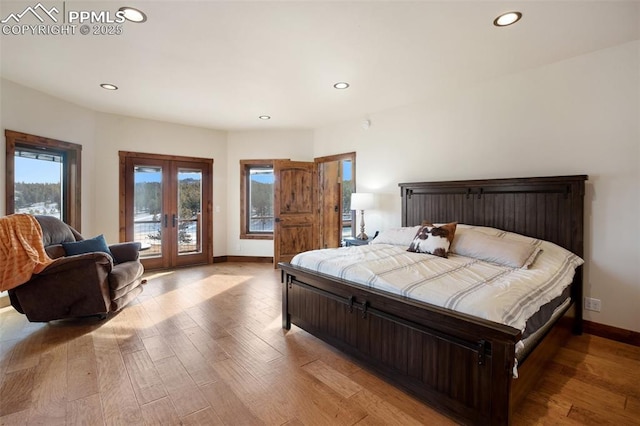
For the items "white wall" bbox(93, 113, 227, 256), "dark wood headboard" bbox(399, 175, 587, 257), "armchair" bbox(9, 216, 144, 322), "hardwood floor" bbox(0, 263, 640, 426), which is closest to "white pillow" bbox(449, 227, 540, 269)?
"dark wood headboard" bbox(399, 175, 587, 257)

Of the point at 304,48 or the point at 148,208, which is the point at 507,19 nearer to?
the point at 304,48

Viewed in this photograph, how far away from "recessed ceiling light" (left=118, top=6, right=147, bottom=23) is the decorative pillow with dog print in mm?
3108

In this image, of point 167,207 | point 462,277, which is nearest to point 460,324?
point 462,277

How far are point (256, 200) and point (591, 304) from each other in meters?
5.28

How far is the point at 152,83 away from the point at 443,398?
422 cm

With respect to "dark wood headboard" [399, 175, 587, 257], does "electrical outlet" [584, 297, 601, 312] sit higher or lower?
lower

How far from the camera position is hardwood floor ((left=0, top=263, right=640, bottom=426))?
171 cm

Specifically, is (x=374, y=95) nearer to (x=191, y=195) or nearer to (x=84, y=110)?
(x=191, y=195)

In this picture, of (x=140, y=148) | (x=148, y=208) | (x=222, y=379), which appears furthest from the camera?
(x=148, y=208)

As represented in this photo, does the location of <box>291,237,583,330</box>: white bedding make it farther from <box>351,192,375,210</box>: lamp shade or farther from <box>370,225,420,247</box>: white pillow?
<box>351,192,375,210</box>: lamp shade

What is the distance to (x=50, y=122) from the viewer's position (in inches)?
155

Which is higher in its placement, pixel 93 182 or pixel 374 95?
pixel 374 95

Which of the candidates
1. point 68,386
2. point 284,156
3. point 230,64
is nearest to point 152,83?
point 230,64

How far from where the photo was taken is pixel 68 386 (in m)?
1.96
